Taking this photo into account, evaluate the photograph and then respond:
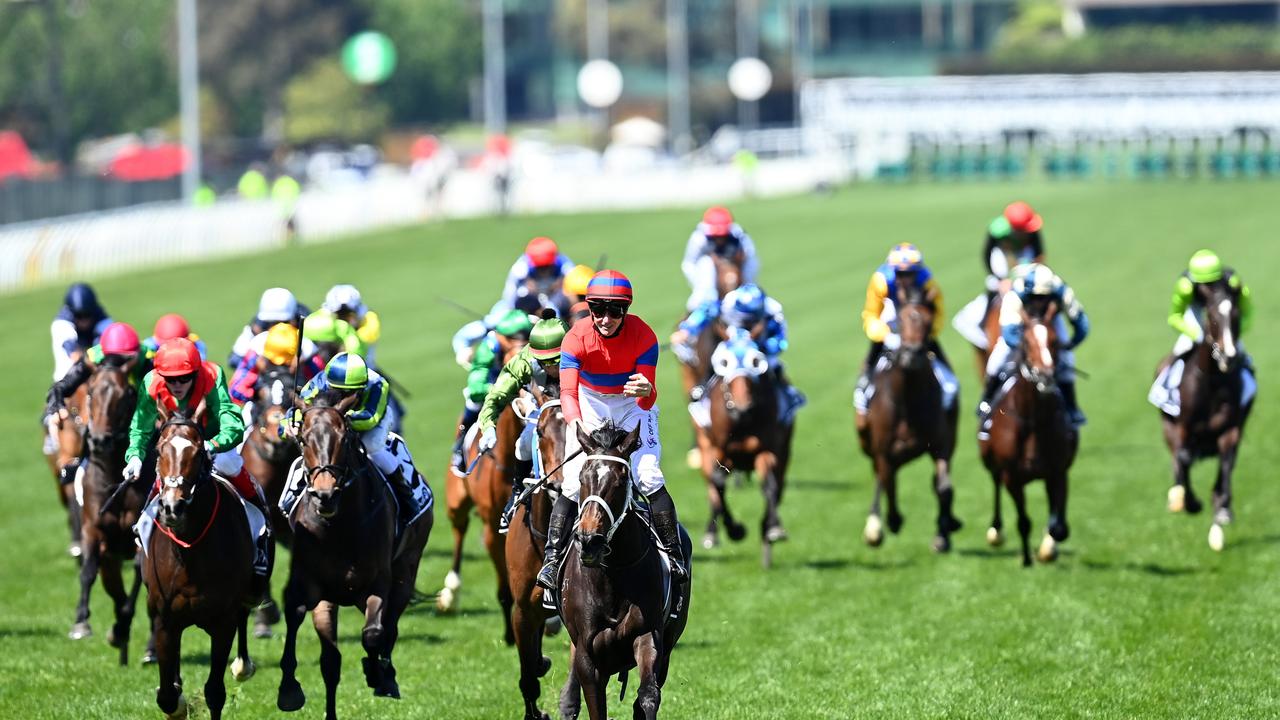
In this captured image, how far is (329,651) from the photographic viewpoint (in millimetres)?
10617

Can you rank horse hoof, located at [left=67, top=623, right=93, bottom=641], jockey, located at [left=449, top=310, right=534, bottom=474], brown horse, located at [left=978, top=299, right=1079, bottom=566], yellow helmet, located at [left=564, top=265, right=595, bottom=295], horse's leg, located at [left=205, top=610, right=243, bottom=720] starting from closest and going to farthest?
horse's leg, located at [left=205, top=610, right=243, bottom=720] < jockey, located at [left=449, top=310, right=534, bottom=474] < horse hoof, located at [left=67, top=623, right=93, bottom=641] < yellow helmet, located at [left=564, top=265, right=595, bottom=295] < brown horse, located at [left=978, top=299, right=1079, bottom=566]

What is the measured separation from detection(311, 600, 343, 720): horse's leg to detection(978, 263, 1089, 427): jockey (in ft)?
19.3

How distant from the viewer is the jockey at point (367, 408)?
425 inches

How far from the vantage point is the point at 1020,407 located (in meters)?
14.7

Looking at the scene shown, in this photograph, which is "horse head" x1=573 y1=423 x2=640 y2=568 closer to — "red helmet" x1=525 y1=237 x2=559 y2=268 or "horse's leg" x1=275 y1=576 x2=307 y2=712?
"horse's leg" x1=275 y1=576 x2=307 y2=712

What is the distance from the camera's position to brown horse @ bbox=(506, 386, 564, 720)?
10.4m

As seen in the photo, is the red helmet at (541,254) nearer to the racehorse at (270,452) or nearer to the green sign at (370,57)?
the racehorse at (270,452)

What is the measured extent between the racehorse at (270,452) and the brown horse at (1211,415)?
7.28 m

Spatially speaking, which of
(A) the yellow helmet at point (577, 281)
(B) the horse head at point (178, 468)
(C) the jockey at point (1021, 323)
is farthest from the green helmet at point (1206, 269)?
(B) the horse head at point (178, 468)

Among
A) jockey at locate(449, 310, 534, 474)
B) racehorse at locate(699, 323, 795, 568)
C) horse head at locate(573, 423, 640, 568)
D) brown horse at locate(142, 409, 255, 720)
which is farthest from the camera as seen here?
racehorse at locate(699, 323, 795, 568)

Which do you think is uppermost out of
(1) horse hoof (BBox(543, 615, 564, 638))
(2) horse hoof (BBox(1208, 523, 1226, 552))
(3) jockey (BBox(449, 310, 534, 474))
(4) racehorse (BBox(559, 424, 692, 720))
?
(3) jockey (BBox(449, 310, 534, 474))

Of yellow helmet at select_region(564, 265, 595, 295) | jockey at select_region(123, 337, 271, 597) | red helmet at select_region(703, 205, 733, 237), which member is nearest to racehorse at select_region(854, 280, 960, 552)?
red helmet at select_region(703, 205, 733, 237)

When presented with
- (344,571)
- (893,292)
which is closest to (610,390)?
(344,571)

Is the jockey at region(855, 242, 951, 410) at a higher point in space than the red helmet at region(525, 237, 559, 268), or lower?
lower
